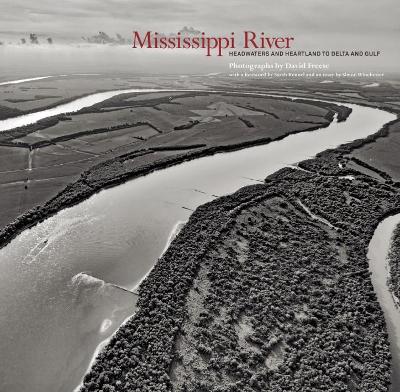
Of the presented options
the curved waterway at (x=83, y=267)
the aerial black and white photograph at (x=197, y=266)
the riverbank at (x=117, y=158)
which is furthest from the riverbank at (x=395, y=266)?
the riverbank at (x=117, y=158)

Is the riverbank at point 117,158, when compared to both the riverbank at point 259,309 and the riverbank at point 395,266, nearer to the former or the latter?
the riverbank at point 259,309

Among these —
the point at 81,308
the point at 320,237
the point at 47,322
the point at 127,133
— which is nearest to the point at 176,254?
the point at 81,308

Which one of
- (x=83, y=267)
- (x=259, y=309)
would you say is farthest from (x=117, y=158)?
(x=259, y=309)

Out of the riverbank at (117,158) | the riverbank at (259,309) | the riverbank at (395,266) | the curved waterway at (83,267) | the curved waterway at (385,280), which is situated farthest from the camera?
the riverbank at (117,158)

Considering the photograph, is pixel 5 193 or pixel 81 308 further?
pixel 5 193

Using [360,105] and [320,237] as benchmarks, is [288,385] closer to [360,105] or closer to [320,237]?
[320,237]

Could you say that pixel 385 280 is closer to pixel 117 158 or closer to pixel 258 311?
pixel 258 311
